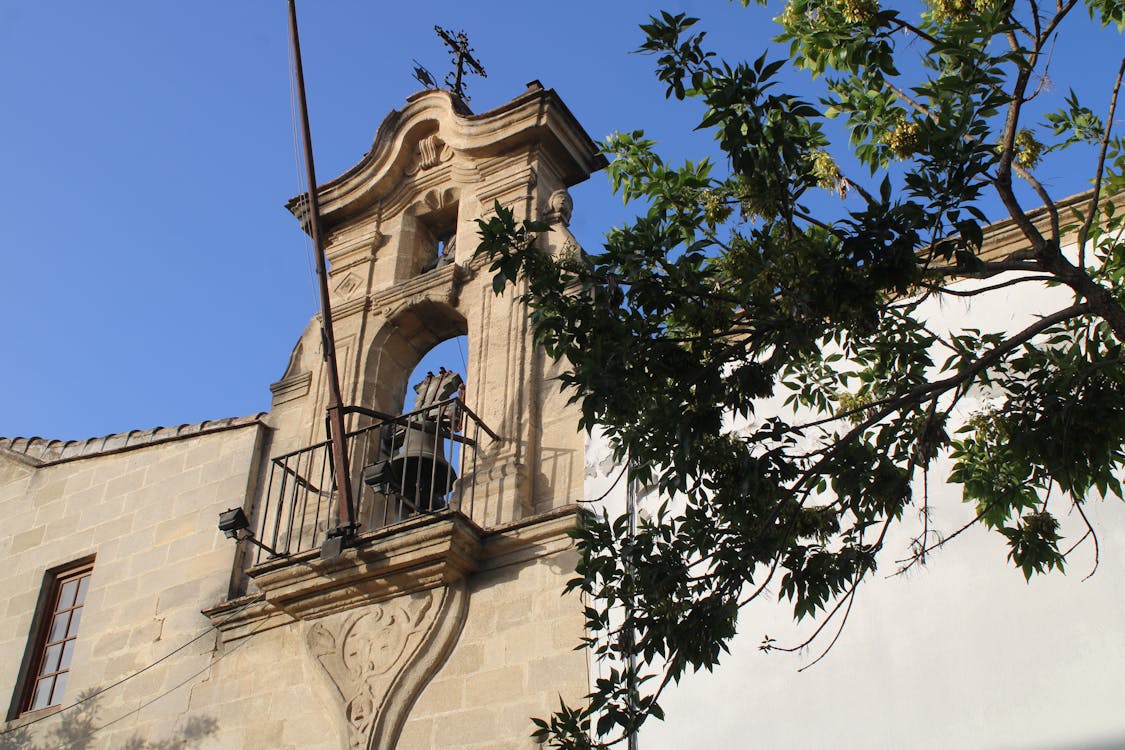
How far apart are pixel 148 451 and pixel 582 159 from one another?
4297 millimetres

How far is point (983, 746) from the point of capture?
6.41 meters

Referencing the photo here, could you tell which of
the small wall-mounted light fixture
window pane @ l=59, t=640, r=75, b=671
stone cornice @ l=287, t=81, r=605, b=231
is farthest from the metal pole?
window pane @ l=59, t=640, r=75, b=671

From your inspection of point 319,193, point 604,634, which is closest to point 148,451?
point 319,193

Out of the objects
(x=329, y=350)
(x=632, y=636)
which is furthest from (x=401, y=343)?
(x=632, y=636)

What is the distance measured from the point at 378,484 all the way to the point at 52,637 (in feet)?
11.4

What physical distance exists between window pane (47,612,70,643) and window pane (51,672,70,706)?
0.40 meters

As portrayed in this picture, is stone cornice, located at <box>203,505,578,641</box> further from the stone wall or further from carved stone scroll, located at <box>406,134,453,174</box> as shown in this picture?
carved stone scroll, located at <box>406,134,453,174</box>

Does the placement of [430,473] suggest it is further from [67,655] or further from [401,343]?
[67,655]

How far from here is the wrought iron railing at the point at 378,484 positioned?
9062 mm

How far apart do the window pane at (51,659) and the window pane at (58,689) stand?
0.12 m

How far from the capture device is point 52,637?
1041cm

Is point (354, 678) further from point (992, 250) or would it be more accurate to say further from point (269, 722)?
point (992, 250)

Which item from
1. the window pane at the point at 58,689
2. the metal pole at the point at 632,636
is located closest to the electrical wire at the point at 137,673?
the window pane at the point at 58,689

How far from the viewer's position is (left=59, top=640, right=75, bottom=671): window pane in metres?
10.1
